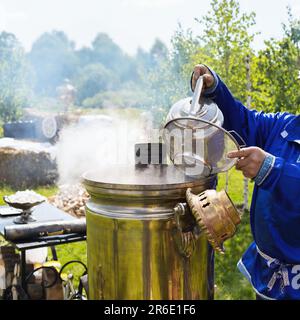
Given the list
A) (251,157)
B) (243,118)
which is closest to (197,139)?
(251,157)

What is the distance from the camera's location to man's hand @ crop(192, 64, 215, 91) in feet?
7.94

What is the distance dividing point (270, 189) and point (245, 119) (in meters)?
0.77

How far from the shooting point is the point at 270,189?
1912 mm

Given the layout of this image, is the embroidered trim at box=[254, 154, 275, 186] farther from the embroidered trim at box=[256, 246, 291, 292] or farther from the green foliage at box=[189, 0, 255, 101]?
the green foliage at box=[189, 0, 255, 101]

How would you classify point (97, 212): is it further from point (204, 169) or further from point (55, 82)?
point (55, 82)

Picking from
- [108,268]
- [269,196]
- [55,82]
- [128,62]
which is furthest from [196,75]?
[128,62]

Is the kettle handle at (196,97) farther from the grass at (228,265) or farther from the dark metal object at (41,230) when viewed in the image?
the grass at (228,265)

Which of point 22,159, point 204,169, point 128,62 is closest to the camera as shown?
point 204,169

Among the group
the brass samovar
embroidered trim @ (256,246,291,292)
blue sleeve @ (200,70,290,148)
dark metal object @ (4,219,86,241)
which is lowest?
dark metal object @ (4,219,86,241)

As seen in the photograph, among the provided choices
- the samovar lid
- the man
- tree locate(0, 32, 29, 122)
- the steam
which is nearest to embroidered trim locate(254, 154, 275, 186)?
the man

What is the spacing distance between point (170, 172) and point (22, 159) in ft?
23.8

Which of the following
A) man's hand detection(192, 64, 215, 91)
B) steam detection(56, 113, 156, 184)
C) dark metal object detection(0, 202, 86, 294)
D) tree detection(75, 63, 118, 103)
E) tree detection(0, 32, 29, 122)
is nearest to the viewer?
man's hand detection(192, 64, 215, 91)

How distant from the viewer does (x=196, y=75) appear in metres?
2.51

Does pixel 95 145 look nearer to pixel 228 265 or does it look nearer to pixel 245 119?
pixel 228 265
